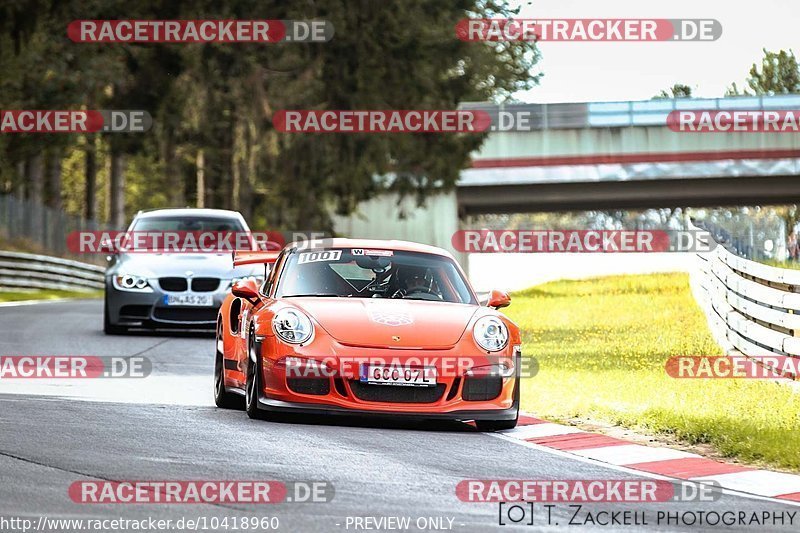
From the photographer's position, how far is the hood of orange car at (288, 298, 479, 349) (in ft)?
34.1

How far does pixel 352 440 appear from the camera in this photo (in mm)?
9719

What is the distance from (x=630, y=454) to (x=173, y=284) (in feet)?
32.7

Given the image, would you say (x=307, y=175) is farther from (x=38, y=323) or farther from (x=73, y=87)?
(x=38, y=323)

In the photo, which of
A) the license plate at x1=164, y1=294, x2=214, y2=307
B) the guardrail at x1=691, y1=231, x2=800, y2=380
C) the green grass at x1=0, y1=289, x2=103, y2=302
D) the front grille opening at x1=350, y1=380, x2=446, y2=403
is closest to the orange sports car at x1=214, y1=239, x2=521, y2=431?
the front grille opening at x1=350, y1=380, x2=446, y2=403

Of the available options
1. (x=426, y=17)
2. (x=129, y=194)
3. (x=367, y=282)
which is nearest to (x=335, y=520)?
(x=367, y=282)

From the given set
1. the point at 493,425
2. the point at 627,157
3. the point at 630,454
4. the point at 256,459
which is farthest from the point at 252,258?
the point at 627,157

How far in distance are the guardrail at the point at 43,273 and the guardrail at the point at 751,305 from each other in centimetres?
2183

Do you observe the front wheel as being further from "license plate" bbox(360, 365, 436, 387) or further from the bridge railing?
the bridge railing

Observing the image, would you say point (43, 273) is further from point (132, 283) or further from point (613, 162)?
point (132, 283)

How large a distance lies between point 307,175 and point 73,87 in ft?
22.0

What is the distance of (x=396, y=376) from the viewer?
33.5 feet

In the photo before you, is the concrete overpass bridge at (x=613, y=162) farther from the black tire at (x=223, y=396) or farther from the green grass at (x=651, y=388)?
the black tire at (x=223, y=396)

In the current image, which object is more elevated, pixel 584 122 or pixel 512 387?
pixel 584 122

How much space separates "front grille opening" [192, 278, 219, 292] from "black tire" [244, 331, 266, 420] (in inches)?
312
